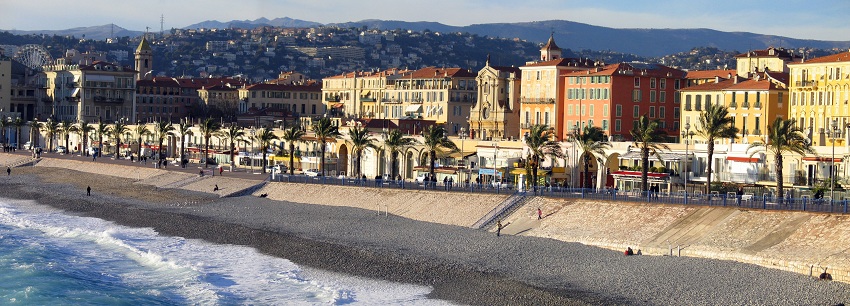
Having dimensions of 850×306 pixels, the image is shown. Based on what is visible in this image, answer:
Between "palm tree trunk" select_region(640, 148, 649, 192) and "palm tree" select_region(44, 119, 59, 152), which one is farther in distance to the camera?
"palm tree" select_region(44, 119, 59, 152)

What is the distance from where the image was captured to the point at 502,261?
165ft

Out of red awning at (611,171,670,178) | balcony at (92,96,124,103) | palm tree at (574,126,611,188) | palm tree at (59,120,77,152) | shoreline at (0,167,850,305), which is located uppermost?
balcony at (92,96,124,103)

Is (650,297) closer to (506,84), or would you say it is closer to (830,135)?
(830,135)

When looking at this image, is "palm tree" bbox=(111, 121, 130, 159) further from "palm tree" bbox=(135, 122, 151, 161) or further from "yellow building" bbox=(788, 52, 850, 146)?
"yellow building" bbox=(788, 52, 850, 146)

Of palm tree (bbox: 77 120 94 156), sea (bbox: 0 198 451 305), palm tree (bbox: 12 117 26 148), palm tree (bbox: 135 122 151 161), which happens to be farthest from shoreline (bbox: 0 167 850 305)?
palm tree (bbox: 12 117 26 148)

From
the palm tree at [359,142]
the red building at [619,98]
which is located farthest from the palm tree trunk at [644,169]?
the red building at [619,98]

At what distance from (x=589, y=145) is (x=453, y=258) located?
933 inches

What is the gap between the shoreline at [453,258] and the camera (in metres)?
42.5

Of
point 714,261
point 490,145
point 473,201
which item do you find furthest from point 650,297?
point 490,145

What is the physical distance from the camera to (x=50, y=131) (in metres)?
146

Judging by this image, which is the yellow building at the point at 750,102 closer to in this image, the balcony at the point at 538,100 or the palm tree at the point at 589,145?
the palm tree at the point at 589,145

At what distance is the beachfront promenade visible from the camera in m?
45.7

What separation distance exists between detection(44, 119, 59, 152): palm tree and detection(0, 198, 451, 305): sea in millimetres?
79971

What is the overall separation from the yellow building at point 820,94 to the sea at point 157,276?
35580 millimetres
